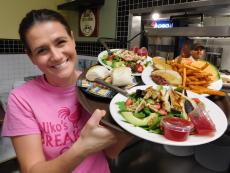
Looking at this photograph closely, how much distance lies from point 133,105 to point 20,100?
1.42ft

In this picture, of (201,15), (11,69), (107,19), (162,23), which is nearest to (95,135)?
(201,15)

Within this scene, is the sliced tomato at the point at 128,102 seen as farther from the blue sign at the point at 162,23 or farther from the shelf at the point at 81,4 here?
the shelf at the point at 81,4

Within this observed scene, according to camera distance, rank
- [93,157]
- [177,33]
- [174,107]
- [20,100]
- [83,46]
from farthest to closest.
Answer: [83,46] < [177,33] < [93,157] < [20,100] < [174,107]

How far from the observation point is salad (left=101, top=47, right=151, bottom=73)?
1.08m

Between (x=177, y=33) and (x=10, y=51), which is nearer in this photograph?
(x=177, y=33)

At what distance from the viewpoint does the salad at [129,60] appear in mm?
1075

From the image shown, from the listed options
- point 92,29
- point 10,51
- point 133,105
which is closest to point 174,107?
point 133,105

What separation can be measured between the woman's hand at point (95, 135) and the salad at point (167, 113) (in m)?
0.07

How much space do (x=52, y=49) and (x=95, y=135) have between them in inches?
14.7

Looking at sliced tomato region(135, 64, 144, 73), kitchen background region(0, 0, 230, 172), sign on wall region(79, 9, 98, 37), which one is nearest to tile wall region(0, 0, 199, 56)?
kitchen background region(0, 0, 230, 172)

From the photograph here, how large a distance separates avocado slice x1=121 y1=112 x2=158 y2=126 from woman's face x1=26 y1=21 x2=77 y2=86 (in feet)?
1.11

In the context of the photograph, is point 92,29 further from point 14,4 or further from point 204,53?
point 204,53

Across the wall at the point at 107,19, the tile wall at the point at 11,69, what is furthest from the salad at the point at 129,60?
the tile wall at the point at 11,69

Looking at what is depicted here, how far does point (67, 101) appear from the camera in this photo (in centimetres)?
87
